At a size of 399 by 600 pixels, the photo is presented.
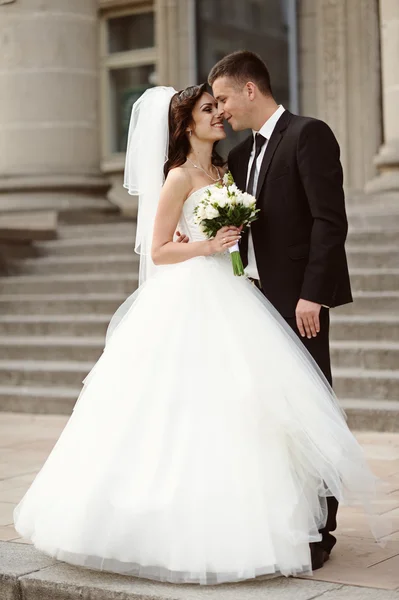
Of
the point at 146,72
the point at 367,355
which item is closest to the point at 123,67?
the point at 146,72

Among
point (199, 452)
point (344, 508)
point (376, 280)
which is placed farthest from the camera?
point (376, 280)

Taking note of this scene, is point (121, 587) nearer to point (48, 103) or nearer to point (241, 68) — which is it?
point (241, 68)

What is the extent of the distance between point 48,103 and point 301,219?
855 cm

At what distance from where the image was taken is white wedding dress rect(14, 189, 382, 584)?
4328mm

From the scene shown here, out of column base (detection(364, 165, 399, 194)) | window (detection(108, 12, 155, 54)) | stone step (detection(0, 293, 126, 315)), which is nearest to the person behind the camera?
stone step (detection(0, 293, 126, 315))

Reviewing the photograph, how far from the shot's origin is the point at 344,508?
18.9 feet

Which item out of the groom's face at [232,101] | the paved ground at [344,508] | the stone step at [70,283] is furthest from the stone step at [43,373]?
the groom's face at [232,101]

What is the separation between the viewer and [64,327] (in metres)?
10.6

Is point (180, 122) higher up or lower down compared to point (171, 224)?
higher up

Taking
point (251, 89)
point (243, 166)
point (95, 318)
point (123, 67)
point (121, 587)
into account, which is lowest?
point (121, 587)

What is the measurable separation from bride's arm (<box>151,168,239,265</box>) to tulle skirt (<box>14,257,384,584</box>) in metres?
0.08

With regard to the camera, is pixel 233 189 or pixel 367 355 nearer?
pixel 233 189

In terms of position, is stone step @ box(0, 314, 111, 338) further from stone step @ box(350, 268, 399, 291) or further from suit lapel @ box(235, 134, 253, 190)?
suit lapel @ box(235, 134, 253, 190)

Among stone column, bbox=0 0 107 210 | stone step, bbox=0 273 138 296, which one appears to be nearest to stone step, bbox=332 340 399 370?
stone step, bbox=0 273 138 296
